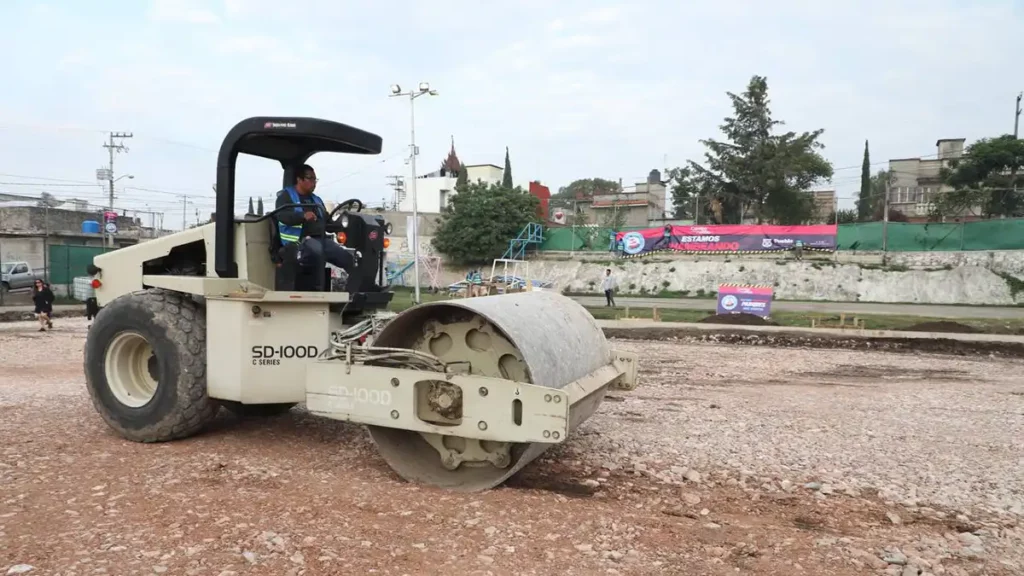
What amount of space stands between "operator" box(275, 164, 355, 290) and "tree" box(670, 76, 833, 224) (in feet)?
129

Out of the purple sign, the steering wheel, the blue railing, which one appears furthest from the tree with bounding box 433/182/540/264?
the steering wheel

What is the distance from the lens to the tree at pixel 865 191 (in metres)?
48.7

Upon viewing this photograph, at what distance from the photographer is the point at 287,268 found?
509cm

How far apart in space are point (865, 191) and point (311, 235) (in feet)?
179

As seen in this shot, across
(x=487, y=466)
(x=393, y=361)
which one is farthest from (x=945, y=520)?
(x=393, y=361)

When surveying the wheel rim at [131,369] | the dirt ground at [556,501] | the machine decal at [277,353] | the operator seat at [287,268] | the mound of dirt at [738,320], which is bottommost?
the mound of dirt at [738,320]

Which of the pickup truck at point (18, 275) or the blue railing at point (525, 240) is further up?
the blue railing at point (525, 240)

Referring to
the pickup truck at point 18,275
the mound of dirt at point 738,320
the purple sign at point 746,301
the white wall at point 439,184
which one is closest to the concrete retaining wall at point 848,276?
the purple sign at point 746,301

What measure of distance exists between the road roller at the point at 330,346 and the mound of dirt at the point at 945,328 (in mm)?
14295

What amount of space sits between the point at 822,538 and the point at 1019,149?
1818 inches

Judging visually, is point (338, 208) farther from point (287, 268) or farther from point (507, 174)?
point (507, 174)

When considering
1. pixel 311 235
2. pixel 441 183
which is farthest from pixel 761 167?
pixel 311 235

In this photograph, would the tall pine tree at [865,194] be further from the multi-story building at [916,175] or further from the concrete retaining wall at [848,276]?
the concrete retaining wall at [848,276]

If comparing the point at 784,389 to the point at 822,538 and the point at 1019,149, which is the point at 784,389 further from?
the point at 1019,149
